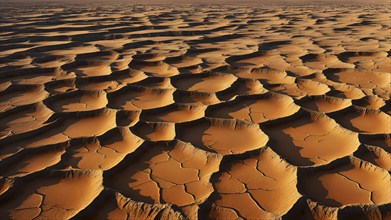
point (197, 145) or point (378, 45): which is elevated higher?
point (197, 145)

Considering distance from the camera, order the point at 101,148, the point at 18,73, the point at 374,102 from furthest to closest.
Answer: the point at 18,73
the point at 374,102
the point at 101,148

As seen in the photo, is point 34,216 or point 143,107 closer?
point 34,216

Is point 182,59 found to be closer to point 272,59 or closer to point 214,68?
point 214,68

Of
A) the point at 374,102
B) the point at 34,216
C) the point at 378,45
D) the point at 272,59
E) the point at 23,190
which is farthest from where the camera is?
the point at 378,45

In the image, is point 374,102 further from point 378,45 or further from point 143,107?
point 378,45

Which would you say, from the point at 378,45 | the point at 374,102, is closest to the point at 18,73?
the point at 374,102

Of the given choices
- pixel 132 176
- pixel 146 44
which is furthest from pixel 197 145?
pixel 146 44
